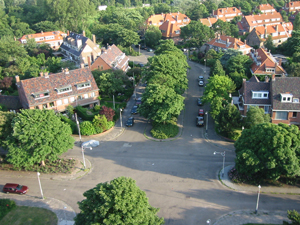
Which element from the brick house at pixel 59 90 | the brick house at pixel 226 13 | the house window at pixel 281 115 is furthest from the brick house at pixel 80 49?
the brick house at pixel 226 13

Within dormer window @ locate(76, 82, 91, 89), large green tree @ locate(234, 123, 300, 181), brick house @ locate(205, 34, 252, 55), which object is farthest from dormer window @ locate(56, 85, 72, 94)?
brick house @ locate(205, 34, 252, 55)

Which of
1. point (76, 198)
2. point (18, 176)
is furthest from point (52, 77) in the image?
point (76, 198)

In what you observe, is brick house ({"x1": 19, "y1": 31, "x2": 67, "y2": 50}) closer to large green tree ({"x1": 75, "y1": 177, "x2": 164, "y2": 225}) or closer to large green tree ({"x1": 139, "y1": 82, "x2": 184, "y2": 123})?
large green tree ({"x1": 139, "y1": 82, "x2": 184, "y2": 123})

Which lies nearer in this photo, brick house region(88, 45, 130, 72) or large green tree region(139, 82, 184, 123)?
large green tree region(139, 82, 184, 123)

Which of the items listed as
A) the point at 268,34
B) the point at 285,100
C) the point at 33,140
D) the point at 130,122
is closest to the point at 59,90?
the point at 130,122

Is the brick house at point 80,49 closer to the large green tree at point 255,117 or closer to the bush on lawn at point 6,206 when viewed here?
the large green tree at point 255,117

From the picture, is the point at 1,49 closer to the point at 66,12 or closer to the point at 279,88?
the point at 66,12
